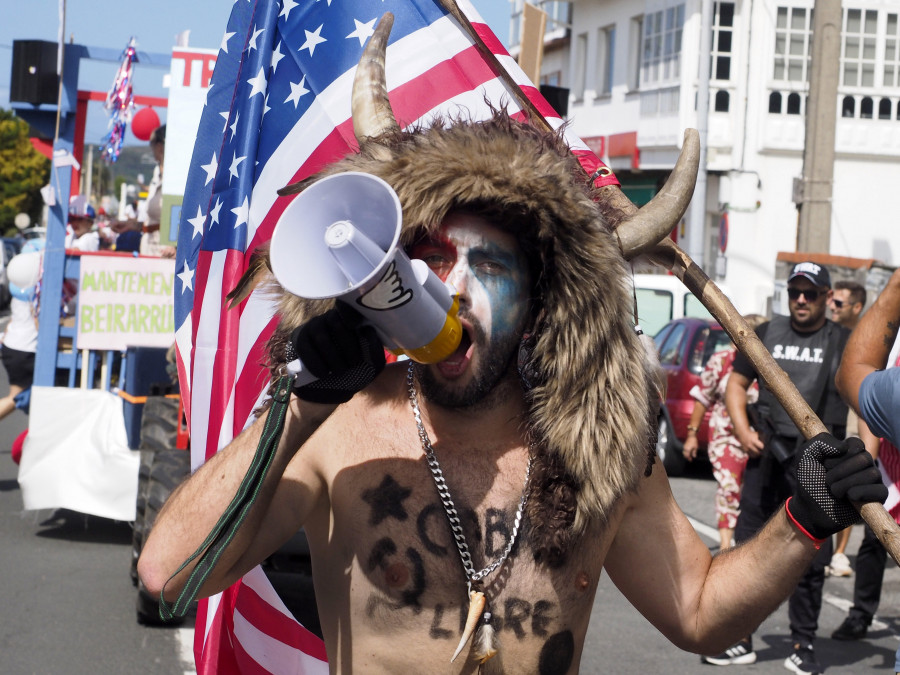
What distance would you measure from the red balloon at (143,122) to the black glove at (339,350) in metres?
10.6

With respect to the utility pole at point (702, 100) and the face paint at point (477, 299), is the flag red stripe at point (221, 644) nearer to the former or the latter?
the face paint at point (477, 299)

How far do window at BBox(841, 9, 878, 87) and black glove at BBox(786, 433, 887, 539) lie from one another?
25.5 meters

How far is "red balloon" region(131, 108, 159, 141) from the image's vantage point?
39.4 feet

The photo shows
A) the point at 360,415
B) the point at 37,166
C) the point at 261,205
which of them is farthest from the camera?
the point at 37,166

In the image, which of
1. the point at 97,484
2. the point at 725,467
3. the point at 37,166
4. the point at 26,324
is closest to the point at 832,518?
the point at 725,467

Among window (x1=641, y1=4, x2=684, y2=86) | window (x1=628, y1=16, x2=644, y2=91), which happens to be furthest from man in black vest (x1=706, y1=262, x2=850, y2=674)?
window (x1=628, y1=16, x2=644, y2=91)

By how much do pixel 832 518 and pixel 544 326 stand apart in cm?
68

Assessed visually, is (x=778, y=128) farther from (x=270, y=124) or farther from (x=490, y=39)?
(x=270, y=124)

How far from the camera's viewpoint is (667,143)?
26938 mm

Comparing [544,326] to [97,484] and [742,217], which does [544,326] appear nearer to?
[97,484]

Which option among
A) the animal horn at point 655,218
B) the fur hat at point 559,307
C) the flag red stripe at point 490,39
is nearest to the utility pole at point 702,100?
the flag red stripe at point 490,39

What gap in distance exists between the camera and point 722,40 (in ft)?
86.6

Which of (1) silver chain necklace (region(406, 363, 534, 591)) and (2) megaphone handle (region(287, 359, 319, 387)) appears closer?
(2) megaphone handle (region(287, 359, 319, 387))

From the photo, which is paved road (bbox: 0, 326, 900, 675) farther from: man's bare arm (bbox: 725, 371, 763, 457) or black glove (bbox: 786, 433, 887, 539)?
black glove (bbox: 786, 433, 887, 539)
